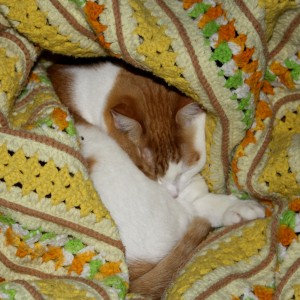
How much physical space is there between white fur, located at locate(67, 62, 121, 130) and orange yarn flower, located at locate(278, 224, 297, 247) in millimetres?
644

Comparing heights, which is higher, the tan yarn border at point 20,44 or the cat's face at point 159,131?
the tan yarn border at point 20,44

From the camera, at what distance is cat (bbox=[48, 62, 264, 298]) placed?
1.52m

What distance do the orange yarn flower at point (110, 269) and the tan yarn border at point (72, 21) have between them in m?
0.56

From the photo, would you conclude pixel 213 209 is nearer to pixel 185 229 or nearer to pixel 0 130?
pixel 185 229

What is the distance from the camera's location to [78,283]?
140cm

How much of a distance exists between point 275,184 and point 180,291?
1.33 feet

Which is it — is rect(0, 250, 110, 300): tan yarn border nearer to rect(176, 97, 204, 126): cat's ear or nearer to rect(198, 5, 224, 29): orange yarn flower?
rect(176, 97, 204, 126): cat's ear

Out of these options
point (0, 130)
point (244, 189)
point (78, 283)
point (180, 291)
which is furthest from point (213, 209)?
point (0, 130)

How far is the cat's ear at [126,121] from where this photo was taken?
5.41 feet

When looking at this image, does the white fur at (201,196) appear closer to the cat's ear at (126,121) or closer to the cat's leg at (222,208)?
the cat's leg at (222,208)

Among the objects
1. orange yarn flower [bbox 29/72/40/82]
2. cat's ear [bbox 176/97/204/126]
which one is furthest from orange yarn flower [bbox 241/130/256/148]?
orange yarn flower [bbox 29/72/40/82]

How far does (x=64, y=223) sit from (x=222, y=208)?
1.57ft

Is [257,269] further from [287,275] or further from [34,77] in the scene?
[34,77]

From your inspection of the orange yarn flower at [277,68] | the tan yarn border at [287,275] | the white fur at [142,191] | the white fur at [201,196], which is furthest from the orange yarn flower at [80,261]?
the orange yarn flower at [277,68]
